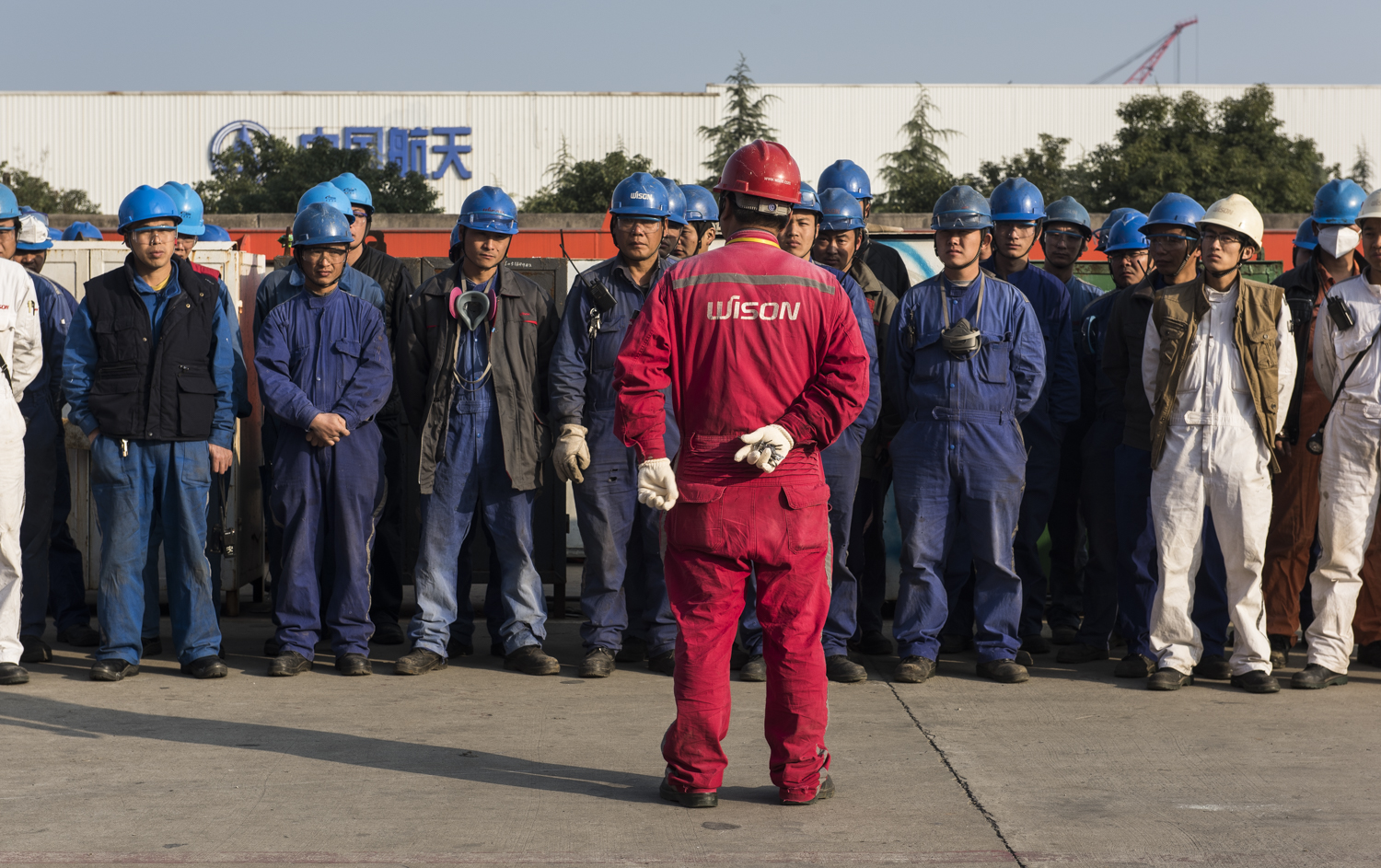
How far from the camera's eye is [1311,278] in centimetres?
682

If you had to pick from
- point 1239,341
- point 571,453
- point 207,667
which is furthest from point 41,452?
point 1239,341

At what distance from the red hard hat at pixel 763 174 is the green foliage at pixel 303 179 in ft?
77.5

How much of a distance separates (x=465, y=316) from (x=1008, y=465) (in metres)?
2.58

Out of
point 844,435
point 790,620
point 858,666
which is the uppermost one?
point 844,435

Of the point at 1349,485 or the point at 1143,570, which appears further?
the point at 1143,570

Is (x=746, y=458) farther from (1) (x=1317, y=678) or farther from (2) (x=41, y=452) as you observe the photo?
(2) (x=41, y=452)

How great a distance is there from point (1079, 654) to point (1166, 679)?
2.24ft

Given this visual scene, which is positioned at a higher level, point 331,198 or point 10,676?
point 331,198

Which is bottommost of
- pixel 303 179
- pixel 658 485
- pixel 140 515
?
pixel 140 515

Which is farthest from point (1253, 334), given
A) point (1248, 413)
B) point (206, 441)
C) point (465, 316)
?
point (206, 441)

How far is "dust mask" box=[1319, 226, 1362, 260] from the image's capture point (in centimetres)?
661

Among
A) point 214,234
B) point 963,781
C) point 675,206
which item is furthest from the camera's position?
point 214,234

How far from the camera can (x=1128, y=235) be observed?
735 centimetres

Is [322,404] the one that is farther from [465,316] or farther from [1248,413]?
[1248,413]
